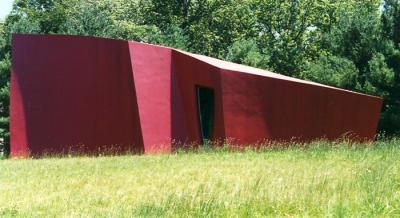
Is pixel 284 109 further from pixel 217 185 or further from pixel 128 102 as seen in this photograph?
pixel 217 185

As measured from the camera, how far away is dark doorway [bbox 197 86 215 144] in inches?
607

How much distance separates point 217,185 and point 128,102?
316 inches

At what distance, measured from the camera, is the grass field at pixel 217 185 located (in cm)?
564

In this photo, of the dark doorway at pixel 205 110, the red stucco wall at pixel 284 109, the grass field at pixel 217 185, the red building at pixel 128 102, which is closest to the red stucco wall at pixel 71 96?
the red building at pixel 128 102

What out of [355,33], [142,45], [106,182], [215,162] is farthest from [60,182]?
[355,33]

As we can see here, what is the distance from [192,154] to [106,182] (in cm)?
488

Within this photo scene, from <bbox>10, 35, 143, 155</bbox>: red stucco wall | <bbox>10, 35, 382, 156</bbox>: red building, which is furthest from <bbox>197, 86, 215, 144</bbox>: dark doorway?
<bbox>10, 35, 143, 155</bbox>: red stucco wall

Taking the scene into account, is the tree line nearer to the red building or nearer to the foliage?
the foliage

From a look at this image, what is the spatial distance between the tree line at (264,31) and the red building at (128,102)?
9130mm

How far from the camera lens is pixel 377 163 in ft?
31.3

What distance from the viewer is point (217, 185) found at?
762 cm

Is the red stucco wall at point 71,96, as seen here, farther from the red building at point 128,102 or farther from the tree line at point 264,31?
the tree line at point 264,31

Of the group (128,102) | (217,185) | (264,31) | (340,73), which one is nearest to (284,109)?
(128,102)

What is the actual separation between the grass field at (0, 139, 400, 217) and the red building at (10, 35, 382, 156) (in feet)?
4.54
